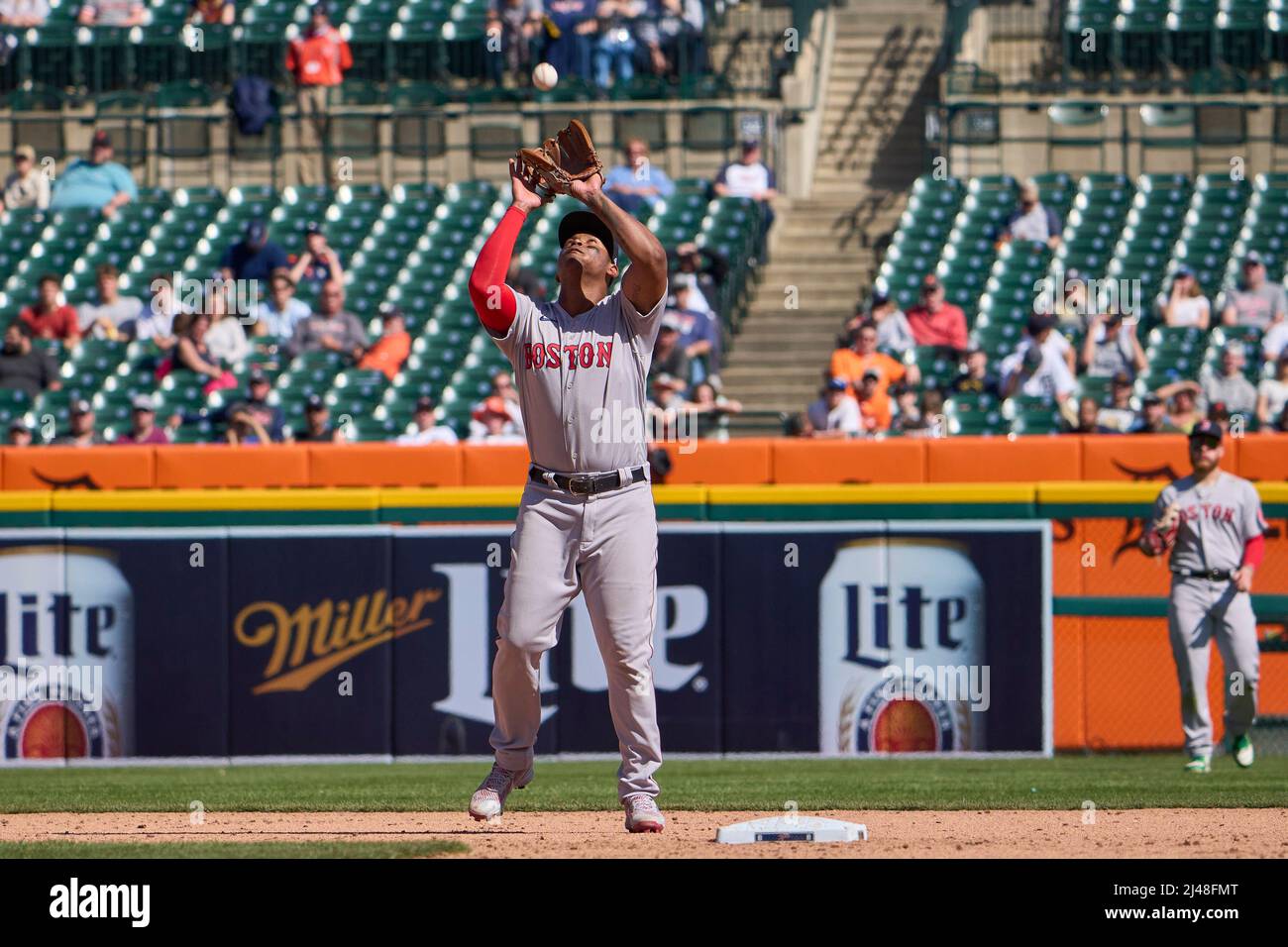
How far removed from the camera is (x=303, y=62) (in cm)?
2184

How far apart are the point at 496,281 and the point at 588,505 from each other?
2.79ft

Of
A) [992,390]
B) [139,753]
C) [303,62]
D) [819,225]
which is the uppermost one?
[303,62]

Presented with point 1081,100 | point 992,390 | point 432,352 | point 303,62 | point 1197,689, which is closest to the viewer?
point 1197,689

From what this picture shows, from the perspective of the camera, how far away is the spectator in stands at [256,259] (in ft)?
61.4

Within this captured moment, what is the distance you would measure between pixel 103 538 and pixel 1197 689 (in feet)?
21.4

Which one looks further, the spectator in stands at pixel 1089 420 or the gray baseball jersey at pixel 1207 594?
the spectator in stands at pixel 1089 420

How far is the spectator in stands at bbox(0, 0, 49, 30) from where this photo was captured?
77.6 feet

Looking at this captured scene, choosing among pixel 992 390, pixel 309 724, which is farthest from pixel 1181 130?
pixel 309 724

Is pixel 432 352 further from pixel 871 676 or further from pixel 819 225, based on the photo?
pixel 871 676

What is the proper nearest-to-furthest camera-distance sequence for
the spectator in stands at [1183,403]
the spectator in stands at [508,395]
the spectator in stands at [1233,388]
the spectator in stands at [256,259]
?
the spectator in stands at [1183,403] < the spectator in stands at [1233,388] < the spectator in stands at [508,395] < the spectator in stands at [256,259]

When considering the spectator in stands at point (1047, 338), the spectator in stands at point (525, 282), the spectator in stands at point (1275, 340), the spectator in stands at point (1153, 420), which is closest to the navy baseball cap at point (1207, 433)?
the spectator in stands at point (1153, 420)

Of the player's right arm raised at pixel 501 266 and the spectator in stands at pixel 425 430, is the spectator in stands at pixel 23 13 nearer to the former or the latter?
the spectator in stands at pixel 425 430

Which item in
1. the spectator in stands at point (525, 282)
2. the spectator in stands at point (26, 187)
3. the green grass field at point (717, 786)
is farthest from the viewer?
the spectator in stands at point (26, 187)

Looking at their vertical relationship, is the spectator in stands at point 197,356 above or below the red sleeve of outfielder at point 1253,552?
above
